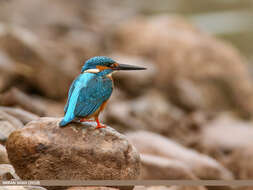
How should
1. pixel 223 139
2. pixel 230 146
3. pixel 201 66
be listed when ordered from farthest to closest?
pixel 201 66, pixel 223 139, pixel 230 146

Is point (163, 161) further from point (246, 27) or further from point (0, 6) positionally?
point (246, 27)

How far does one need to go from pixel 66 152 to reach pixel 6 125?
1.20 metres

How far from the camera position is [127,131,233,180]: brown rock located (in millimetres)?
6941

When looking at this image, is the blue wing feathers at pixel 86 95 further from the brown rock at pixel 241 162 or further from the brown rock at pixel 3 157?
the brown rock at pixel 241 162

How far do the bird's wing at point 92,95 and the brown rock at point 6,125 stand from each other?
1097 millimetres

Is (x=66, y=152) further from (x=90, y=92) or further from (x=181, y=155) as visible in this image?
(x=181, y=155)

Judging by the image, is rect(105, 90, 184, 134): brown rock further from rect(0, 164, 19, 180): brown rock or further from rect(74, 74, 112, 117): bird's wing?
rect(0, 164, 19, 180): brown rock

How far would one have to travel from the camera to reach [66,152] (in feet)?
13.9

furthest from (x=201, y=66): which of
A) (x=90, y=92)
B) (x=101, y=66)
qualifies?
(x=90, y=92)

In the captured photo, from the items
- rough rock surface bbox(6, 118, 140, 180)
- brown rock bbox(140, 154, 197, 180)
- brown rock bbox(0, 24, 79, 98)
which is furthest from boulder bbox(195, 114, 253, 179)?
rough rock surface bbox(6, 118, 140, 180)

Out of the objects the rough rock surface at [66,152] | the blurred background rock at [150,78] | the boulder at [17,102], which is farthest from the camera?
the blurred background rock at [150,78]

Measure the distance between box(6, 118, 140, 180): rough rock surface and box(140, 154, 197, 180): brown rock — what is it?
1.86 m

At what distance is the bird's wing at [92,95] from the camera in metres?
4.36

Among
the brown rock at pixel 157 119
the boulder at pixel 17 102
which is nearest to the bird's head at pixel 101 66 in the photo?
the boulder at pixel 17 102
